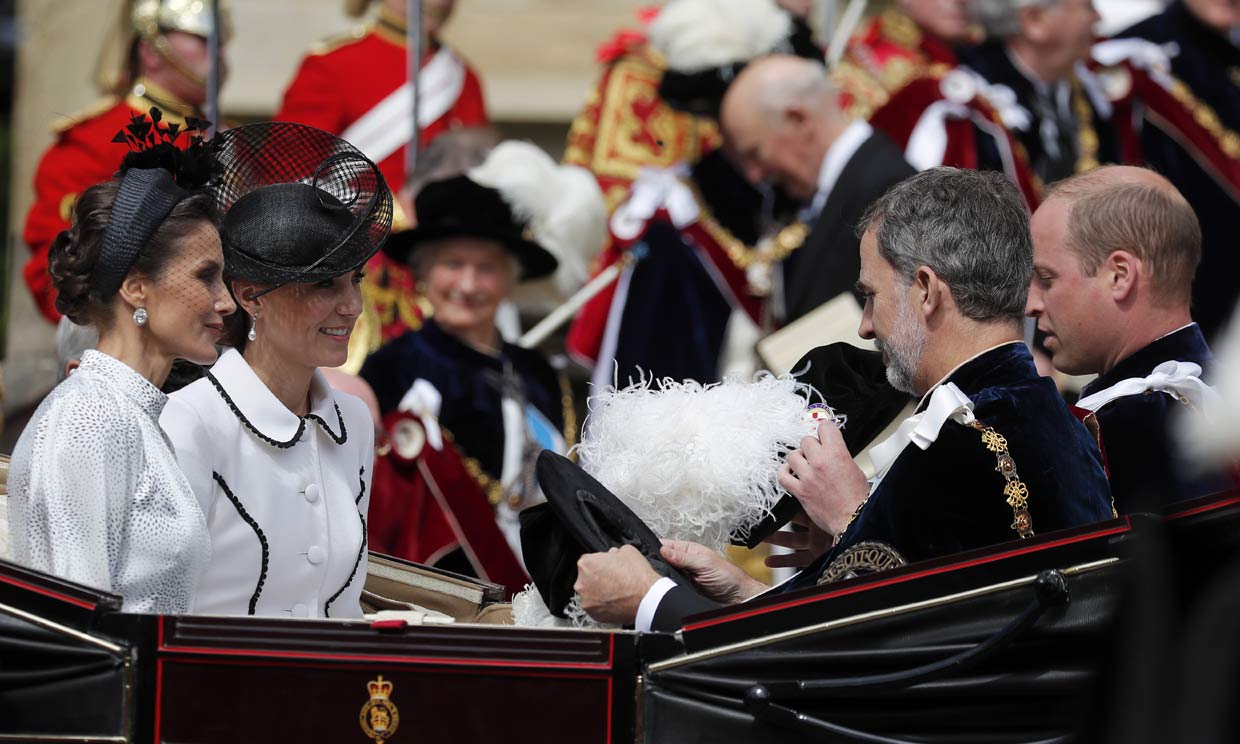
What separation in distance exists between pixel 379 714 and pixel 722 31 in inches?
171

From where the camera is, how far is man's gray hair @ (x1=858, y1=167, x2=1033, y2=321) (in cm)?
307

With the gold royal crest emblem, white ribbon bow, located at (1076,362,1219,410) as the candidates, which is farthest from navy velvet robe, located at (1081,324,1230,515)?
the gold royal crest emblem

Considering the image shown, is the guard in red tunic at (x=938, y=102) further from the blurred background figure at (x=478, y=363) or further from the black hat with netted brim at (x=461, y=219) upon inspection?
the black hat with netted brim at (x=461, y=219)

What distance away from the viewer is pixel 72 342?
414 centimetres

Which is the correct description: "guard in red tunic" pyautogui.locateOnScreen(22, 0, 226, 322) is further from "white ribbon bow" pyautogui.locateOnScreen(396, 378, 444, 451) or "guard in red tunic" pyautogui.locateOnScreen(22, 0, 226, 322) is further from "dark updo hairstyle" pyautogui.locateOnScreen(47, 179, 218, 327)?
"dark updo hairstyle" pyautogui.locateOnScreen(47, 179, 218, 327)

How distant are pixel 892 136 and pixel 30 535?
439 cm

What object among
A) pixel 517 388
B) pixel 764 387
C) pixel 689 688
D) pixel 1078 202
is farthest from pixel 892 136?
pixel 689 688

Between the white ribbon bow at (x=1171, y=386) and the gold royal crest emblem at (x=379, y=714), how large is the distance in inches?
60.1

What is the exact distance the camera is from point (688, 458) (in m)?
3.10

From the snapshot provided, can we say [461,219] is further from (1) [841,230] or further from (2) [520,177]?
(1) [841,230]

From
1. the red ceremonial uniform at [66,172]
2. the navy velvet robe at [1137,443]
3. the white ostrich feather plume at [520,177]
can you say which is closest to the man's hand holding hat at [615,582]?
the navy velvet robe at [1137,443]

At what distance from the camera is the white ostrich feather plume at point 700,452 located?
3109mm

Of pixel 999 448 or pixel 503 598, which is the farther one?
pixel 503 598

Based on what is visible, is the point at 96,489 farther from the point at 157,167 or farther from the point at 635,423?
the point at 635,423
